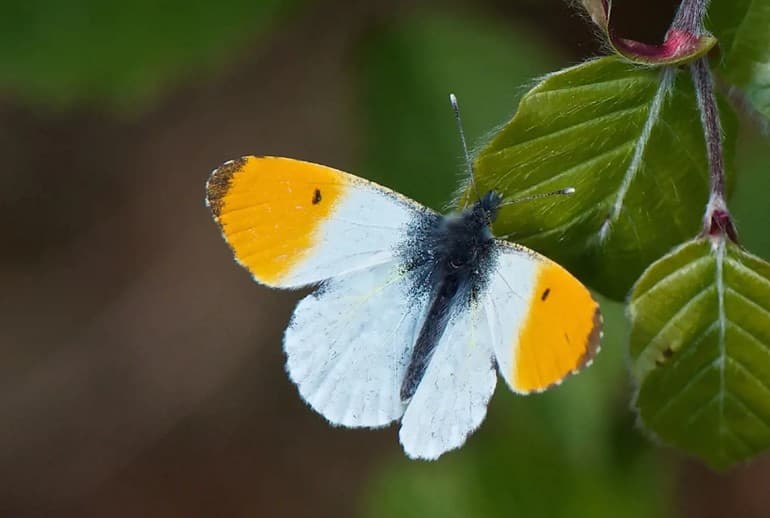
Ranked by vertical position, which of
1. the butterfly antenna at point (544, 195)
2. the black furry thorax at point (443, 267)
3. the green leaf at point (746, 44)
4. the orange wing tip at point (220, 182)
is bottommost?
the black furry thorax at point (443, 267)

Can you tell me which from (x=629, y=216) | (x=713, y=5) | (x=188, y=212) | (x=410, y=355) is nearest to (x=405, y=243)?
(x=410, y=355)

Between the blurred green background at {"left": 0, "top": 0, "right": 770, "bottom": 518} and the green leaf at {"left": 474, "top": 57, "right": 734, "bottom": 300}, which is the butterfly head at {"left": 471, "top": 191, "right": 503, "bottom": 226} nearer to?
the green leaf at {"left": 474, "top": 57, "right": 734, "bottom": 300}

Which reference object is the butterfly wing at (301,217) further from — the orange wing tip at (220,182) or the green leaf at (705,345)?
the green leaf at (705,345)

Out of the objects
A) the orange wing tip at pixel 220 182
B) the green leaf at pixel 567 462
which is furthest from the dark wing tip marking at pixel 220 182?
the green leaf at pixel 567 462

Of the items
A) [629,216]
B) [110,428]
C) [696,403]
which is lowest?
[110,428]

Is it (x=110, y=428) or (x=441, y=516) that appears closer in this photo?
(x=441, y=516)

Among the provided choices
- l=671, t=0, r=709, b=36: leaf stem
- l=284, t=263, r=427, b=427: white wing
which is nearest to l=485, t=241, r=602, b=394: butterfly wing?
l=284, t=263, r=427, b=427: white wing

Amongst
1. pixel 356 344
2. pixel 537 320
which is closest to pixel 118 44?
pixel 356 344

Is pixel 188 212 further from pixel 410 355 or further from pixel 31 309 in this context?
pixel 410 355
